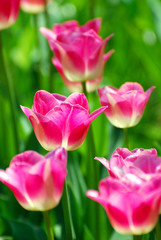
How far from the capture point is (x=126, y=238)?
0.96m

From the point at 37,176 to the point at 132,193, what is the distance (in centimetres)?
12

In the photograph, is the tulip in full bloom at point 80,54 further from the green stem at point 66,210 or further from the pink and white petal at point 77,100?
the green stem at point 66,210

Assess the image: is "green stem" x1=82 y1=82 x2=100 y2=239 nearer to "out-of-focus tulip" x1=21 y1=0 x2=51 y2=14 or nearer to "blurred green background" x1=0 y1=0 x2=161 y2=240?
"blurred green background" x1=0 y1=0 x2=161 y2=240

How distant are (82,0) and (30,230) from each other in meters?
1.71

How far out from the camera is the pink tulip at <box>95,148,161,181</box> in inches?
23.7

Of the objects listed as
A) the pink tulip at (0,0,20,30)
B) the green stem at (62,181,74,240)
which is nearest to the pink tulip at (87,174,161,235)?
the green stem at (62,181,74,240)

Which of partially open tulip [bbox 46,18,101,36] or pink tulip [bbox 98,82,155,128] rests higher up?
partially open tulip [bbox 46,18,101,36]

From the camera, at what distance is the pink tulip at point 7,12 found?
1.15 m

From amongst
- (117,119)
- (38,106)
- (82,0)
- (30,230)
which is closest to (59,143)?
(38,106)

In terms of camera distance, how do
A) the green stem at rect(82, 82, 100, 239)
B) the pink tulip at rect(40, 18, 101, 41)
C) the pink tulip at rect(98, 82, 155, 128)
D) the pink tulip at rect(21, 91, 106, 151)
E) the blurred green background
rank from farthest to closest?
the blurred green background → the pink tulip at rect(40, 18, 101, 41) → the green stem at rect(82, 82, 100, 239) → the pink tulip at rect(98, 82, 155, 128) → the pink tulip at rect(21, 91, 106, 151)

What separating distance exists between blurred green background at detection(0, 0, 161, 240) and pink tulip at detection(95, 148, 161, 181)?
0.90 meters

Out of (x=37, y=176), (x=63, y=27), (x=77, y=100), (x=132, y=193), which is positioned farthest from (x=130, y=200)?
(x=63, y=27)

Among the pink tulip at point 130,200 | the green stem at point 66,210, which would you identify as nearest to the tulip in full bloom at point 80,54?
the green stem at point 66,210

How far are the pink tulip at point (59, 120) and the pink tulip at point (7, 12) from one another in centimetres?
43
